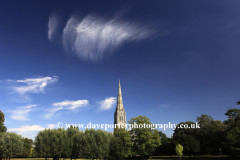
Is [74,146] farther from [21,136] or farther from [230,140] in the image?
[230,140]

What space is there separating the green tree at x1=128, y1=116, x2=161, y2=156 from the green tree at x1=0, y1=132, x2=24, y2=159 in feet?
112

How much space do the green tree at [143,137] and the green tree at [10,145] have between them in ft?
112

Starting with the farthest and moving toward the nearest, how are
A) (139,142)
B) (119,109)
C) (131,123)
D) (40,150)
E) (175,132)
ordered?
(119,109), (175,132), (131,123), (139,142), (40,150)

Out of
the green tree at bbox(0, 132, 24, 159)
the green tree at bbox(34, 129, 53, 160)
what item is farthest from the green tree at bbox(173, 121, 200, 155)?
the green tree at bbox(0, 132, 24, 159)

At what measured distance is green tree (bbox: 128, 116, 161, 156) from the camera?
57.3 m

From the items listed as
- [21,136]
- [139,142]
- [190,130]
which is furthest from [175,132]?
[21,136]

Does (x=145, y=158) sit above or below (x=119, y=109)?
below

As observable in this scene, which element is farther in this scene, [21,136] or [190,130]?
[190,130]

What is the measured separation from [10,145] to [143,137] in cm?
3848

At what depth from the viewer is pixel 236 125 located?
55594 millimetres

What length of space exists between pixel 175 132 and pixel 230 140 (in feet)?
90.2

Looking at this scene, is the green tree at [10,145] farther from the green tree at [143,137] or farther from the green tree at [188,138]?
the green tree at [188,138]

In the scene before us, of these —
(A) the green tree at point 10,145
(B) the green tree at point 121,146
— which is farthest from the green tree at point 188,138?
(A) the green tree at point 10,145

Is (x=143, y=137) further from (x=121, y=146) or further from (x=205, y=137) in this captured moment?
(x=205, y=137)
